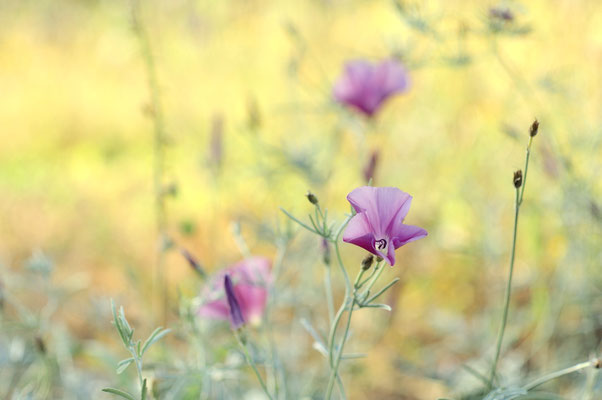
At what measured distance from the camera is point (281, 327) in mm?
1352

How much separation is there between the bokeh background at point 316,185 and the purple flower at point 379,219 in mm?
290

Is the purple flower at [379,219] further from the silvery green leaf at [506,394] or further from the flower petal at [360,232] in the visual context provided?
the silvery green leaf at [506,394]

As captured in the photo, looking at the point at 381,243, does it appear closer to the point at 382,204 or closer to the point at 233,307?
the point at 382,204

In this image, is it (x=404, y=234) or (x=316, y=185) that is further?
(x=316, y=185)

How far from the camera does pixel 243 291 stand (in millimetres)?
758

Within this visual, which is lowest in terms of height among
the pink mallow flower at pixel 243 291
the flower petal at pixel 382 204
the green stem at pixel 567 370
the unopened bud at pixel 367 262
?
the pink mallow flower at pixel 243 291

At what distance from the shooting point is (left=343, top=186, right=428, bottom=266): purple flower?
462 millimetres

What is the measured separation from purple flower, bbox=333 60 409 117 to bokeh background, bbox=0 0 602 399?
52mm

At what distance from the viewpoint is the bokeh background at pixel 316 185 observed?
1.00 metres

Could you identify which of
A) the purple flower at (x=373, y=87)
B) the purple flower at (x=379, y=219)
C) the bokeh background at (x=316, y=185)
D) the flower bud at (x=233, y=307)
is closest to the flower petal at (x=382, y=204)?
the purple flower at (x=379, y=219)

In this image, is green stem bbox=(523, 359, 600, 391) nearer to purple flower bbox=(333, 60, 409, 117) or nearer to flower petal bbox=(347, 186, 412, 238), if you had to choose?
flower petal bbox=(347, 186, 412, 238)

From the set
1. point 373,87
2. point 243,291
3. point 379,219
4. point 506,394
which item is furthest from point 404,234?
point 373,87

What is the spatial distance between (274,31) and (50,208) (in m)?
1.61

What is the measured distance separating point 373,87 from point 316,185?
0.23m
